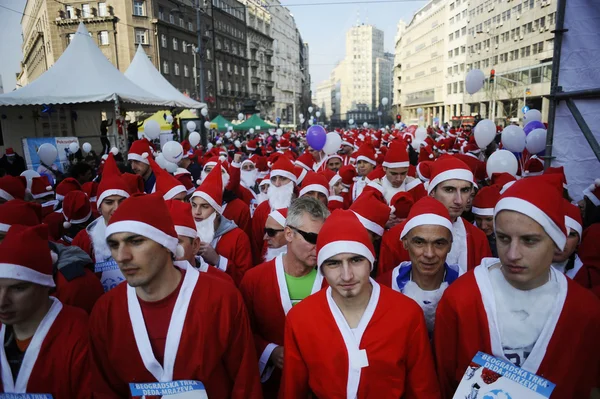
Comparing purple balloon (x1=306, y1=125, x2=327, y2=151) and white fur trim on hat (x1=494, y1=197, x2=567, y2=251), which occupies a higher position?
purple balloon (x1=306, y1=125, x2=327, y2=151)

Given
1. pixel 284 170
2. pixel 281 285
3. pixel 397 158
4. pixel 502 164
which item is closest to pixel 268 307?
pixel 281 285

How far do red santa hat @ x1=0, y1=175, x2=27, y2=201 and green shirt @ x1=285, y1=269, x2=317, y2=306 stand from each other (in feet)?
12.1

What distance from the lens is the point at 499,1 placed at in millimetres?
53094

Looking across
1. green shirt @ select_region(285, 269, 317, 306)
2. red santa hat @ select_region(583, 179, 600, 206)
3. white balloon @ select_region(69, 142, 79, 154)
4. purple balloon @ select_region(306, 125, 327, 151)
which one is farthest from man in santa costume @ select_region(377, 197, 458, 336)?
white balloon @ select_region(69, 142, 79, 154)

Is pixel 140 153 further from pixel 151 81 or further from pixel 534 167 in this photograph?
pixel 151 81

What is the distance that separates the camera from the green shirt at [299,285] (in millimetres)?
2898

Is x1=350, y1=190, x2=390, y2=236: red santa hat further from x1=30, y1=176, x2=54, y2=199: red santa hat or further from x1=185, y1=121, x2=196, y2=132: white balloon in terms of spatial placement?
x1=185, y1=121, x2=196, y2=132: white balloon

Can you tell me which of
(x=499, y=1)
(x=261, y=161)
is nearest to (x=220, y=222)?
(x=261, y=161)

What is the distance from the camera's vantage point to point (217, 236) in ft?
13.0

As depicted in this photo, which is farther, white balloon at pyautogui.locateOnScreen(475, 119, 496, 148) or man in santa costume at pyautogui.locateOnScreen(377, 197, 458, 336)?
white balloon at pyautogui.locateOnScreen(475, 119, 496, 148)

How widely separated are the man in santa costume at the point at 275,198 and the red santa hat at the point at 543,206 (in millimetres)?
3267

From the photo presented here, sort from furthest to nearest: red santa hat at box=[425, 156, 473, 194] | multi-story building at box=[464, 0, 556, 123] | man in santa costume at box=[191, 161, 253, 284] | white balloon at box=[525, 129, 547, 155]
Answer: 1. multi-story building at box=[464, 0, 556, 123]
2. white balloon at box=[525, 129, 547, 155]
3. red santa hat at box=[425, 156, 473, 194]
4. man in santa costume at box=[191, 161, 253, 284]

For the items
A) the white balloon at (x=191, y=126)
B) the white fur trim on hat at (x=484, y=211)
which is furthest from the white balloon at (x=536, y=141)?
the white balloon at (x=191, y=126)

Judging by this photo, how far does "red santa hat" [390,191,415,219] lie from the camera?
13.7 ft
